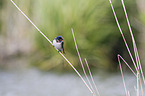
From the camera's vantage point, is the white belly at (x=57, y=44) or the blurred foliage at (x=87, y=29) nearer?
the white belly at (x=57, y=44)

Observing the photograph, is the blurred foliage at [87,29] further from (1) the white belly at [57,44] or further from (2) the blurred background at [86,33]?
(1) the white belly at [57,44]

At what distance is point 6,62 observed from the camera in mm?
1731

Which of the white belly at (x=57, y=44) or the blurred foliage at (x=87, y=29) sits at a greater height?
the white belly at (x=57, y=44)

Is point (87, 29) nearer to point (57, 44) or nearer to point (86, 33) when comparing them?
point (86, 33)

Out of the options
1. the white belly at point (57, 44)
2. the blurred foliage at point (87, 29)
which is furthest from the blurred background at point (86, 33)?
the white belly at point (57, 44)

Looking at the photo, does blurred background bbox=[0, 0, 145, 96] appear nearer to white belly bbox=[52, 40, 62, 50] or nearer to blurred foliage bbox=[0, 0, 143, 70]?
blurred foliage bbox=[0, 0, 143, 70]

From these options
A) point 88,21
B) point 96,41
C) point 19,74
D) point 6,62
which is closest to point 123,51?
point 96,41

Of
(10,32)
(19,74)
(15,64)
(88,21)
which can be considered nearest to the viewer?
(88,21)

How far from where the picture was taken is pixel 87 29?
1367mm

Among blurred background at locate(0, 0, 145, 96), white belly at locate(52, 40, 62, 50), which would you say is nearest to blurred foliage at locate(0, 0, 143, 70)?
blurred background at locate(0, 0, 145, 96)

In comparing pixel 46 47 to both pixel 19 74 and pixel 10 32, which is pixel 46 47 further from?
pixel 10 32

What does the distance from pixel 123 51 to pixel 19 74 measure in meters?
0.74

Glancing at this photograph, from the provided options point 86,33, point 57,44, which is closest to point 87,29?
point 86,33

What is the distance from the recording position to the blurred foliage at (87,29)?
137 cm
